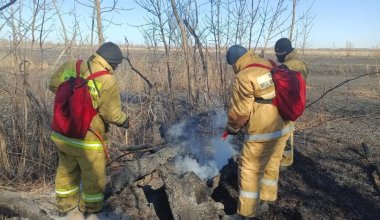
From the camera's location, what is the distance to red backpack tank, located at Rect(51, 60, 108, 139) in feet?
12.6

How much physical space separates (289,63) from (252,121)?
216 cm

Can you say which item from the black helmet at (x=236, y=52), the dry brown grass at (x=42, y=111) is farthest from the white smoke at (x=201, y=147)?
the black helmet at (x=236, y=52)

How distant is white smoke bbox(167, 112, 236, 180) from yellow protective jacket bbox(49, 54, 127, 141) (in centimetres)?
112

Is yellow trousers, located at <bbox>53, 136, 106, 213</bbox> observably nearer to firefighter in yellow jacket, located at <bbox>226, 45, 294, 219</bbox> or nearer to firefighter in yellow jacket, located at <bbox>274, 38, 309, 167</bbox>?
firefighter in yellow jacket, located at <bbox>226, 45, 294, 219</bbox>

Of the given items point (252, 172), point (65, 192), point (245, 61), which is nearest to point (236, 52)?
point (245, 61)

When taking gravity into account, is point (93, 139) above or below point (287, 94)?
below

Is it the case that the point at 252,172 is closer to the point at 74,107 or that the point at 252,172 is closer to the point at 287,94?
the point at 287,94

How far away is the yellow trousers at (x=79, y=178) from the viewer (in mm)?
4117

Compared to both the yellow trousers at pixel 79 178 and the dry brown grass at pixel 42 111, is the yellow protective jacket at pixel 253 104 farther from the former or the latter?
the dry brown grass at pixel 42 111

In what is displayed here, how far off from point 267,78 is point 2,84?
3791 mm

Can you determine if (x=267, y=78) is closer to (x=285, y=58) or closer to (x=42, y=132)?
(x=285, y=58)

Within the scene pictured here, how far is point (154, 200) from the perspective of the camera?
4.48 meters

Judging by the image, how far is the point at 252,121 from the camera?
4.06 meters

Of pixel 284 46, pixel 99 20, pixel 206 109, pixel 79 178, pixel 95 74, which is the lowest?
pixel 79 178
